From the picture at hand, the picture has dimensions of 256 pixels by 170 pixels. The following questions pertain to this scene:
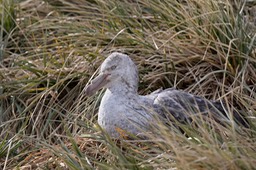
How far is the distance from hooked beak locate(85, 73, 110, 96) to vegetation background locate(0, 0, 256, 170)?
202 mm

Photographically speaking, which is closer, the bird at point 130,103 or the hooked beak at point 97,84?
the bird at point 130,103

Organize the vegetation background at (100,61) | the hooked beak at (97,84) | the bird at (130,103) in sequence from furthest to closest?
the vegetation background at (100,61), the hooked beak at (97,84), the bird at (130,103)

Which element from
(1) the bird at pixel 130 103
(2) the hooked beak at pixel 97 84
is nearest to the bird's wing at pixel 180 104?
(1) the bird at pixel 130 103

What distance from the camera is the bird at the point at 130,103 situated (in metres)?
4.80

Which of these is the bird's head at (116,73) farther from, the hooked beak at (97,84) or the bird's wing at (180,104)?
the bird's wing at (180,104)

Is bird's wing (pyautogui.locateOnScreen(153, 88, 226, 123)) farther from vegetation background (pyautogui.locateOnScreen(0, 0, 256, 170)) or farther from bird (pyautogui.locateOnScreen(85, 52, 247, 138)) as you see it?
vegetation background (pyautogui.locateOnScreen(0, 0, 256, 170))

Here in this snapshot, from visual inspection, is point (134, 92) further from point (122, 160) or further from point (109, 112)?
point (122, 160)

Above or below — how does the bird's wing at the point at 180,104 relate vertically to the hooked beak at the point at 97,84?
below

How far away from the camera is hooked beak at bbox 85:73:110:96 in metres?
4.99

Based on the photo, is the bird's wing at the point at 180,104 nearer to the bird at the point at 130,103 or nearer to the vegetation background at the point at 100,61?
the bird at the point at 130,103

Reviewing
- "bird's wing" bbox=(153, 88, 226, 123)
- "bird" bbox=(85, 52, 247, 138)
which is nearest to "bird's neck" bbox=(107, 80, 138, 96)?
"bird" bbox=(85, 52, 247, 138)

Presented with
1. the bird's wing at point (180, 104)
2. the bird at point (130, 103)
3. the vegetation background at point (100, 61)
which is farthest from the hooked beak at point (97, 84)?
the bird's wing at point (180, 104)

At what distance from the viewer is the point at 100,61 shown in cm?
574

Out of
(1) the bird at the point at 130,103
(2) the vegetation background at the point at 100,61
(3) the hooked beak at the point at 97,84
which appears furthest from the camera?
(2) the vegetation background at the point at 100,61
